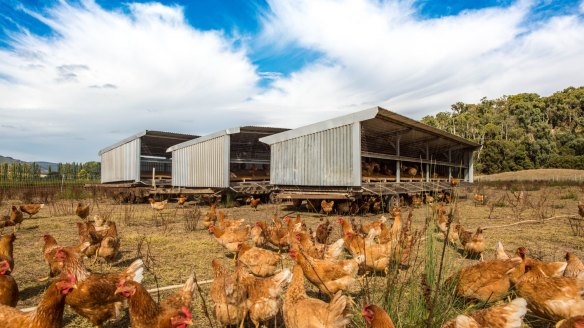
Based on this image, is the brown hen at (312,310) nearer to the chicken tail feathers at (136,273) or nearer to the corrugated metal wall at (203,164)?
the chicken tail feathers at (136,273)

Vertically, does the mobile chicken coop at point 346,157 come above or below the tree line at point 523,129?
below

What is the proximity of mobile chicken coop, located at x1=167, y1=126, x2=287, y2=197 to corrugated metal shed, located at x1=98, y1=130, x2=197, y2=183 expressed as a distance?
164cm

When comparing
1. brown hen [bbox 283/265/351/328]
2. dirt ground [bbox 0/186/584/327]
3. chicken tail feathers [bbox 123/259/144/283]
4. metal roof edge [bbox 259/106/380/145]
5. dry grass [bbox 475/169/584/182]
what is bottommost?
dirt ground [bbox 0/186/584/327]

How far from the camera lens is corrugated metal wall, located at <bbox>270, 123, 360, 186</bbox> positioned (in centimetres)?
1362

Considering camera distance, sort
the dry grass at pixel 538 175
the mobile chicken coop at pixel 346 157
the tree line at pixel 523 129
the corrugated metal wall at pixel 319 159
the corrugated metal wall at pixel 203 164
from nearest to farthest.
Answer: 1. the mobile chicken coop at pixel 346 157
2. the corrugated metal wall at pixel 319 159
3. the corrugated metal wall at pixel 203 164
4. the dry grass at pixel 538 175
5. the tree line at pixel 523 129

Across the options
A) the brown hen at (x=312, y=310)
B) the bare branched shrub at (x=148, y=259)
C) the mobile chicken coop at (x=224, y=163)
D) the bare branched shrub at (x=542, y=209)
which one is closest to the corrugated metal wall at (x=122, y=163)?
the mobile chicken coop at (x=224, y=163)

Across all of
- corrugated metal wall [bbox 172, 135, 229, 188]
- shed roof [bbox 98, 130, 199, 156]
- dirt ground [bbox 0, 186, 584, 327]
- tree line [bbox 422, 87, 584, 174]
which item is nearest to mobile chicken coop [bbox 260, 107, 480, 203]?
corrugated metal wall [bbox 172, 135, 229, 188]

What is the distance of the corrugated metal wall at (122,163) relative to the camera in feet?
72.2

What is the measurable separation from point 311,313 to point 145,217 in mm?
12283

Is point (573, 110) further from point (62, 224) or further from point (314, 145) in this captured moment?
point (62, 224)

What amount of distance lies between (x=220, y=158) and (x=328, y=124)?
7069 millimetres

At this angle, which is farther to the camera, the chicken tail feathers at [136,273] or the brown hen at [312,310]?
the chicken tail feathers at [136,273]

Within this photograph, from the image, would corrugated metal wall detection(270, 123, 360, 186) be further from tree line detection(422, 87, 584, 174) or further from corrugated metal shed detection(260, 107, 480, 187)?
tree line detection(422, 87, 584, 174)

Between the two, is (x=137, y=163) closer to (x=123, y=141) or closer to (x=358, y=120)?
(x=123, y=141)
